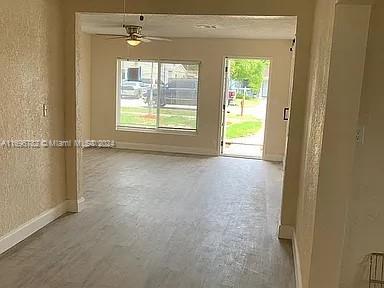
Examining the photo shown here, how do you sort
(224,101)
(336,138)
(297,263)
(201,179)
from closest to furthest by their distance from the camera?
(336,138)
(297,263)
(201,179)
(224,101)

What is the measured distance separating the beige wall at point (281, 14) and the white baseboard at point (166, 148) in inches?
169

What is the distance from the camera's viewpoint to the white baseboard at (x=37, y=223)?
3495 mm

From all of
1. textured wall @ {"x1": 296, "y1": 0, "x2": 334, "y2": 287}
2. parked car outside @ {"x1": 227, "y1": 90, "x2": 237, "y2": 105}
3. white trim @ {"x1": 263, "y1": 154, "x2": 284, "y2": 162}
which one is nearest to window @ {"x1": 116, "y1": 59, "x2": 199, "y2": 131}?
parked car outside @ {"x1": 227, "y1": 90, "x2": 237, "y2": 105}

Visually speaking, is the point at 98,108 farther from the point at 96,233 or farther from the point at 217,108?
the point at 96,233

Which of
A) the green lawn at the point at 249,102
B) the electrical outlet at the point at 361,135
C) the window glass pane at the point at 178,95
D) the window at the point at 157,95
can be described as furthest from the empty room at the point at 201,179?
the green lawn at the point at 249,102

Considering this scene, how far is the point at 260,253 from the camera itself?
361cm

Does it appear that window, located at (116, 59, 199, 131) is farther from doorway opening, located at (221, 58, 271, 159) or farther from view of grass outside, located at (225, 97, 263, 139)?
view of grass outside, located at (225, 97, 263, 139)

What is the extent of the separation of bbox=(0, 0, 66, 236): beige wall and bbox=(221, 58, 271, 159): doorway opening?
442 centimetres

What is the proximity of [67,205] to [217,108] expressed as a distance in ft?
14.1

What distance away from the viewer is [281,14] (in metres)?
3.77

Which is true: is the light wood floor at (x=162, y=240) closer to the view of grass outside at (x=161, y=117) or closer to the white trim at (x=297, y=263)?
the white trim at (x=297, y=263)

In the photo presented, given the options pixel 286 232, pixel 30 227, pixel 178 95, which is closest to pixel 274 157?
pixel 178 95

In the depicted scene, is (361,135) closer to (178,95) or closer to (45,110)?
(45,110)

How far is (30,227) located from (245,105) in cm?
639
